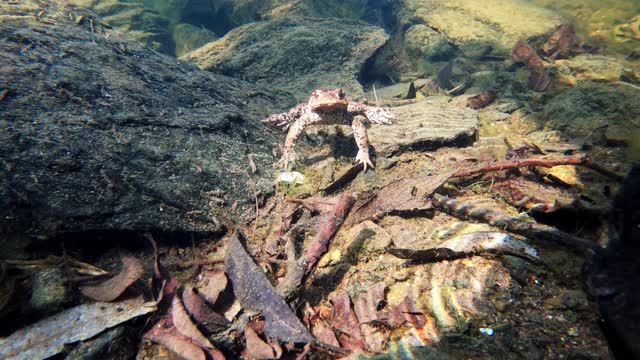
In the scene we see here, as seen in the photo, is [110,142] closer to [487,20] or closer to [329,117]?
[329,117]

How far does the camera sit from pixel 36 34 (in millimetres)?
3898

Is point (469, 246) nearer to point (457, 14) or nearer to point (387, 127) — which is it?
point (387, 127)

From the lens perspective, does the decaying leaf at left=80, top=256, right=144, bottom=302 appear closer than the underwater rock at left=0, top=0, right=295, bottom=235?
Yes

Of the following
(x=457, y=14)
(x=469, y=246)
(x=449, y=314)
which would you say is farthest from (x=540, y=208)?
(x=457, y=14)

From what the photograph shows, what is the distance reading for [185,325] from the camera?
86.7 inches

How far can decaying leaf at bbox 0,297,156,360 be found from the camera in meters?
1.97

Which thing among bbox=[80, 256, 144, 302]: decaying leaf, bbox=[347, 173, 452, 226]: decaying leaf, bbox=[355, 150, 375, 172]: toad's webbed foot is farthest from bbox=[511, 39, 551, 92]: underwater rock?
bbox=[80, 256, 144, 302]: decaying leaf

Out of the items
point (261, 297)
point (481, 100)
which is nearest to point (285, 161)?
point (261, 297)

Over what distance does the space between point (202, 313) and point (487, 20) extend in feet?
42.5

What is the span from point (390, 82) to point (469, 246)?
7374 mm

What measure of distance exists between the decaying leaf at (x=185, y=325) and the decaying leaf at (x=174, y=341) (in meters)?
0.03

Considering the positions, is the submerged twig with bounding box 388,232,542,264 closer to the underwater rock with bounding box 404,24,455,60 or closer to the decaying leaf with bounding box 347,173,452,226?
the decaying leaf with bounding box 347,173,452,226

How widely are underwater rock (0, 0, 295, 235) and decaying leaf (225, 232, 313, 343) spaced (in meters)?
0.75

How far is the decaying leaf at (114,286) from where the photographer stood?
2.37m
